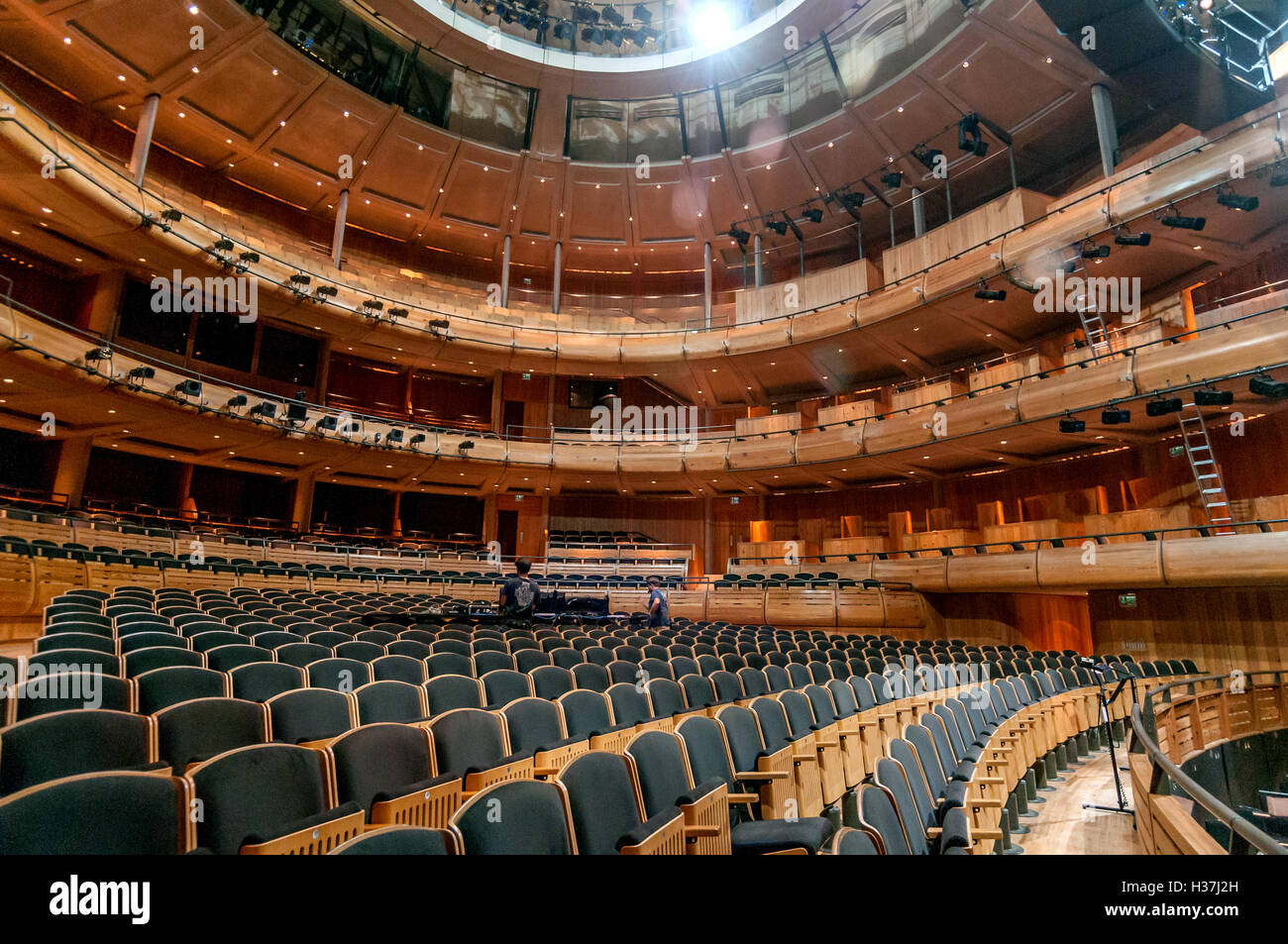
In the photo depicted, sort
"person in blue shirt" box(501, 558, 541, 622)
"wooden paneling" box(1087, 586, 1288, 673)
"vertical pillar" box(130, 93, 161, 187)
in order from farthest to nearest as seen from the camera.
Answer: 1. "vertical pillar" box(130, 93, 161, 187)
2. "wooden paneling" box(1087, 586, 1288, 673)
3. "person in blue shirt" box(501, 558, 541, 622)

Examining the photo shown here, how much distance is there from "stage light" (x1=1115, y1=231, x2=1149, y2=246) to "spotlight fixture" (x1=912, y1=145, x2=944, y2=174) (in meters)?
4.75

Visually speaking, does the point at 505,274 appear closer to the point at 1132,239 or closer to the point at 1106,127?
the point at 1106,127

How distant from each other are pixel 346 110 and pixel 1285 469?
20.2 meters

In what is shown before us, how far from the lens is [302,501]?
690 inches

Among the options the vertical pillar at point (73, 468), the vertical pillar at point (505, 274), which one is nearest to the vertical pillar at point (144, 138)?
the vertical pillar at point (73, 468)

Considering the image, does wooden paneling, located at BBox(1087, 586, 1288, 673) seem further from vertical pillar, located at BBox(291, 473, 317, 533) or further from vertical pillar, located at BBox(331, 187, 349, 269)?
vertical pillar, located at BBox(331, 187, 349, 269)

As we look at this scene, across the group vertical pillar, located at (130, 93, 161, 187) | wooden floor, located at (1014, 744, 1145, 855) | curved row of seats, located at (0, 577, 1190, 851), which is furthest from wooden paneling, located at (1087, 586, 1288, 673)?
vertical pillar, located at (130, 93, 161, 187)

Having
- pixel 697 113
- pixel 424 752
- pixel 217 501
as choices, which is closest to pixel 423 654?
pixel 424 752

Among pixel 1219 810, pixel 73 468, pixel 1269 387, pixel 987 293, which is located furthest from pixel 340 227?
pixel 1219 810

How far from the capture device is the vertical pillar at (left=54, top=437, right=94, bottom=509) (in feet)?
45.0

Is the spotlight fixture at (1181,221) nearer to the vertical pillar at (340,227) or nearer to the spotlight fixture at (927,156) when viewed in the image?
the spotlight fixture at (927,156)

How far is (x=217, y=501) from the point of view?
56.5 ft

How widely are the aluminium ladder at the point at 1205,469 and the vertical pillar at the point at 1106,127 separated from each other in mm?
4702
